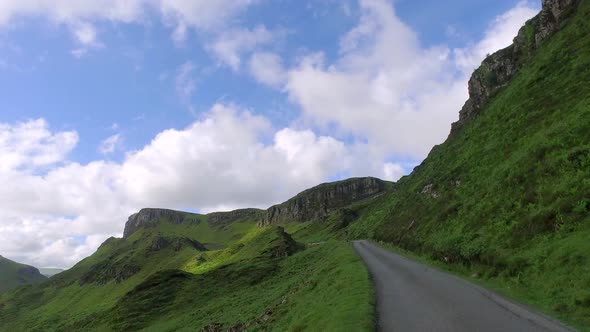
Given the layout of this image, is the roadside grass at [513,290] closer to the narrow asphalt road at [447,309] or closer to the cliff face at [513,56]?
the narrow asphalt road at [447,309]

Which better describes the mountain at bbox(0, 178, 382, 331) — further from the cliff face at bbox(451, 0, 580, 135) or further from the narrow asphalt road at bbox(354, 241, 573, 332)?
the cliff face at bbox(451, 0, 580, 135)

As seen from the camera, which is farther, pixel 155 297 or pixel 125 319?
pixel 155 297

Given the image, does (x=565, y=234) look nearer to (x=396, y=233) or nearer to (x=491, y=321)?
(x=491, y=321)

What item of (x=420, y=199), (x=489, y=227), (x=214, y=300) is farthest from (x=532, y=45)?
(x=214, y=300)

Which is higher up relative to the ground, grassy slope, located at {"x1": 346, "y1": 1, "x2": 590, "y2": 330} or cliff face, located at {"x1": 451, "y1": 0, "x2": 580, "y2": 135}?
cliff face, located at {"x1": 451, "y1": 0, "x2": 580, "y2": 135}

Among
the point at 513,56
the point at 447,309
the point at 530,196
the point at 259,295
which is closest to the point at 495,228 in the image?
the point at 530,196

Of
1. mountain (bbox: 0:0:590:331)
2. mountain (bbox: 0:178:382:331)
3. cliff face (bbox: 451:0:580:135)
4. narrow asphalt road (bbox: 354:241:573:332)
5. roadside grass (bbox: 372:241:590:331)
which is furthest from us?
cliff face (bbox: 451:0:580:135)

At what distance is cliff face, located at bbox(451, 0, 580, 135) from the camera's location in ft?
237

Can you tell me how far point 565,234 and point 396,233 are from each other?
45.4 m

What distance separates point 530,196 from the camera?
31.3 m

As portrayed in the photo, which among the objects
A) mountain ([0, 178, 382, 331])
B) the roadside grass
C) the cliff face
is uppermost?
the cliff face

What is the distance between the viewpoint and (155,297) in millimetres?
87938

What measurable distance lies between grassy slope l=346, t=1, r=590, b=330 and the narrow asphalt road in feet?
5.27

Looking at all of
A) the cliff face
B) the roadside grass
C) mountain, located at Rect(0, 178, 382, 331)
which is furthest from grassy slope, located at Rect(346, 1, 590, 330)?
mountain, located at Rect(0, 178, 382, 331)
